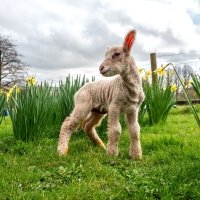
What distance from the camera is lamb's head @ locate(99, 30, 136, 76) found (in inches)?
113

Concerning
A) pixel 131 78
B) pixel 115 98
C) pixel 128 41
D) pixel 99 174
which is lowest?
pixel 99 174

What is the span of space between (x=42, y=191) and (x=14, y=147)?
1.83 m

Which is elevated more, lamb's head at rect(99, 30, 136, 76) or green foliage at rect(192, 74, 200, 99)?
lamb's head at rect(99, 30, 136, 76)

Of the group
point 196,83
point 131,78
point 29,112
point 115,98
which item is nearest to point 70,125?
point 29,112

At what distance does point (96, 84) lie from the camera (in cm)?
374

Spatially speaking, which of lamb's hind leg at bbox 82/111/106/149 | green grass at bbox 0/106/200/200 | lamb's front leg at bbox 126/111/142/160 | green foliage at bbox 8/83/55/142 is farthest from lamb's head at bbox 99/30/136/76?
green foliage at bbox 8/83/55/142

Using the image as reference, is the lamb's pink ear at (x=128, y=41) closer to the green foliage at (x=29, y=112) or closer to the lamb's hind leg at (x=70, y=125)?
the lamb's hind leg at (x=70, y=125)

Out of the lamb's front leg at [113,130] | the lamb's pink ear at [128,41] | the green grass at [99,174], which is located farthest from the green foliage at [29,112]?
the lamb's pink ear at [128,41]

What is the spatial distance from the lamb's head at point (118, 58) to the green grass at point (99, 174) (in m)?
1.10

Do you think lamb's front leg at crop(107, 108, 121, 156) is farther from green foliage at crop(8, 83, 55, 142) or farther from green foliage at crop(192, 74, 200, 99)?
green foliage at crop(8, 83, 55, 142)

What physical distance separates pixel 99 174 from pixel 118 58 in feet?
4.45

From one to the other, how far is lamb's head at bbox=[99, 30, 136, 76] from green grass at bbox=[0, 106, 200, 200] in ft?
3.61

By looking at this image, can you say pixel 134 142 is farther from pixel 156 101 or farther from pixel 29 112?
pixel 156 101

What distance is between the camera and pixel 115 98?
3148mm
